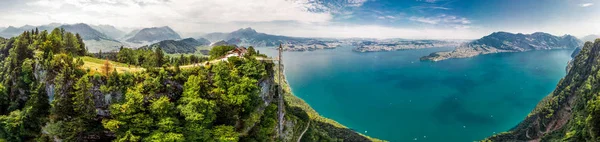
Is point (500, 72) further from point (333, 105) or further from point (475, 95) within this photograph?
point (333, 105)

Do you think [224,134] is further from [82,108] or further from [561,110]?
[561,110]

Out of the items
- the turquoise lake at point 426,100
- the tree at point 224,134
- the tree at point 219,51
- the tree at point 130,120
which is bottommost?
the turquoise lake at point 426,100


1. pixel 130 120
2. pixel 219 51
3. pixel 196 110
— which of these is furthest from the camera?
pixel 219 51

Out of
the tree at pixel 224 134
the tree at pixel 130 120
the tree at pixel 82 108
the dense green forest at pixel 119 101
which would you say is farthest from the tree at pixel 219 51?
the tree at pixel 82 108

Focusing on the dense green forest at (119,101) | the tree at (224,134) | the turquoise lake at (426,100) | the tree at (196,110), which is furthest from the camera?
the turquoise lake at (426,100)

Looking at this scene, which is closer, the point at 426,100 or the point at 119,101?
the point at 119,101

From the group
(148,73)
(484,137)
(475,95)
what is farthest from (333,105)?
(148,73)

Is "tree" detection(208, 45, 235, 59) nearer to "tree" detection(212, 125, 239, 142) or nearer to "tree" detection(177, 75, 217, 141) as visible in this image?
"tree" detection(177, 75, 217, 141)

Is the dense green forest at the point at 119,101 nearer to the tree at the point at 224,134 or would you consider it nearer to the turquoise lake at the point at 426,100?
the tree at the point at 224,134

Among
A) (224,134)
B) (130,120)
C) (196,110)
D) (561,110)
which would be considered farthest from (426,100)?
(130,120)

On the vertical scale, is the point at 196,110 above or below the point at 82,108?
below
